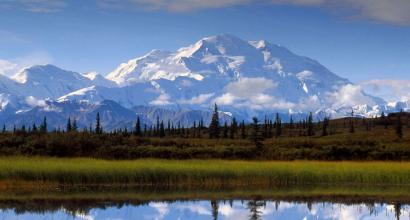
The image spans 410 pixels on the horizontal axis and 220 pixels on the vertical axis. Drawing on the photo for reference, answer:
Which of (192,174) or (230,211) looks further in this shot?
(192,174)

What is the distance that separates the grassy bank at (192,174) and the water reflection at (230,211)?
8.84 m

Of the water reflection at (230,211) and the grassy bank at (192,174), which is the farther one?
the grassy bank at (192,174)

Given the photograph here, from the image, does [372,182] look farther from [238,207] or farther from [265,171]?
[238,207]

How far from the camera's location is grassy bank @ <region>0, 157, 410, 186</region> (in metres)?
54.8

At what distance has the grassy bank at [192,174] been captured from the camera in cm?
5478

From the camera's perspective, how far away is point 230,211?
148 ft

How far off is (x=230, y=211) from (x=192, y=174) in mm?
14442

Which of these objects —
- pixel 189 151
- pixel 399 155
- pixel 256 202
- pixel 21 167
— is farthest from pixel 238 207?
pixel 399 155

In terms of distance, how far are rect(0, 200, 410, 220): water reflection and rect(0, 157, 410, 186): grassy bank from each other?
29.0ft

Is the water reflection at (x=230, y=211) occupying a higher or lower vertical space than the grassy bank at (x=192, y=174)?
lower

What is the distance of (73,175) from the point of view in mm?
55156

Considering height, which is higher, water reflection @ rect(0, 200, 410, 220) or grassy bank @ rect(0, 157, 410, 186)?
grassy bank @ rect(0, 157, 410, 186)

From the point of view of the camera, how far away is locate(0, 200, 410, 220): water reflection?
42812 mm

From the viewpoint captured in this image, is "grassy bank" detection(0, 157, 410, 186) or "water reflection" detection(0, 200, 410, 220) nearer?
"water reflection" detection(0, 200, 410, 220)
